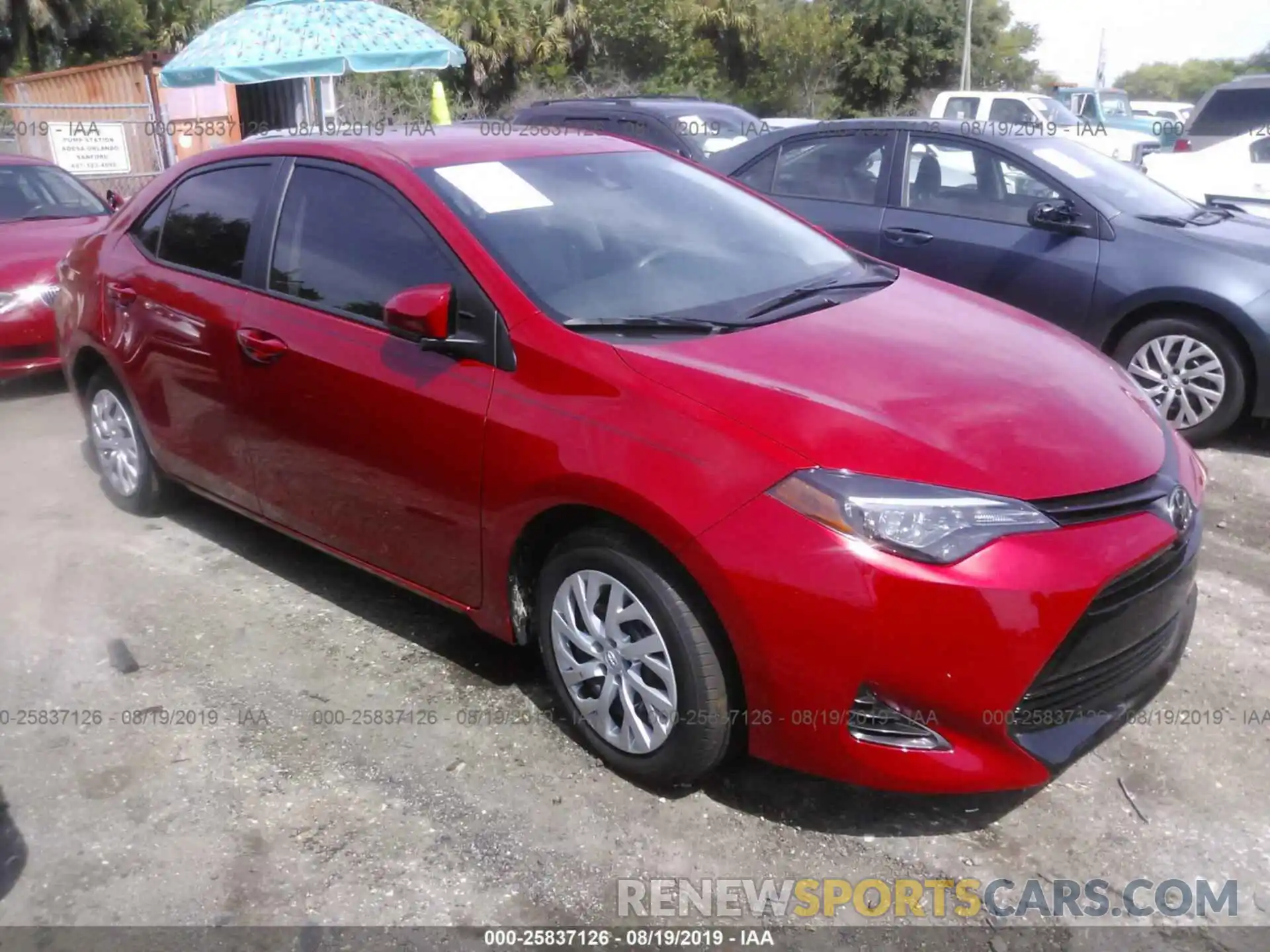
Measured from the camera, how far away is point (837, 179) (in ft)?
22.1

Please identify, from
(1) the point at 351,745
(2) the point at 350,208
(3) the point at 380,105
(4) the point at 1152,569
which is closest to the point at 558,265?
(2) the point at 350,208

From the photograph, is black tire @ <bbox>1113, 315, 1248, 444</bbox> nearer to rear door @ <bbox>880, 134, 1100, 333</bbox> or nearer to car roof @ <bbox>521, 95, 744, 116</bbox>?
rear door @ <bbox>880, 134, 1100, 333</bbox>

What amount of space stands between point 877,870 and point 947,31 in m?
36.6

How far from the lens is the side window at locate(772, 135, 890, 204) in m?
6.57

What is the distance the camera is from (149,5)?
123 ft

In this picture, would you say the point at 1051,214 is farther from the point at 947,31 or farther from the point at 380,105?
the point at 947,31

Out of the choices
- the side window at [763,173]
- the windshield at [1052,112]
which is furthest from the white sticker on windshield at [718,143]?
the windshield at [1052,112]

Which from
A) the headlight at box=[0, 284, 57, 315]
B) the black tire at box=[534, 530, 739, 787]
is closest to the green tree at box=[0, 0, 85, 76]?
the headlight at box=[0, 284, 57, 315]

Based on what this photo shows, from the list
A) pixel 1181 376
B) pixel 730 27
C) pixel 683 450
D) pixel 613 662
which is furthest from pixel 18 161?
pixel 730 27

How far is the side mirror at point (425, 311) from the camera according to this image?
308cm

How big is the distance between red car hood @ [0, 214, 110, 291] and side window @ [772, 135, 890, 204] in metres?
4.13

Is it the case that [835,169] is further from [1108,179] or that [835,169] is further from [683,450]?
[683,450]

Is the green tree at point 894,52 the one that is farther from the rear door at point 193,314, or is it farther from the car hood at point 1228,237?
the rear door at point 193,314

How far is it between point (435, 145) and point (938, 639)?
2.34 metres
